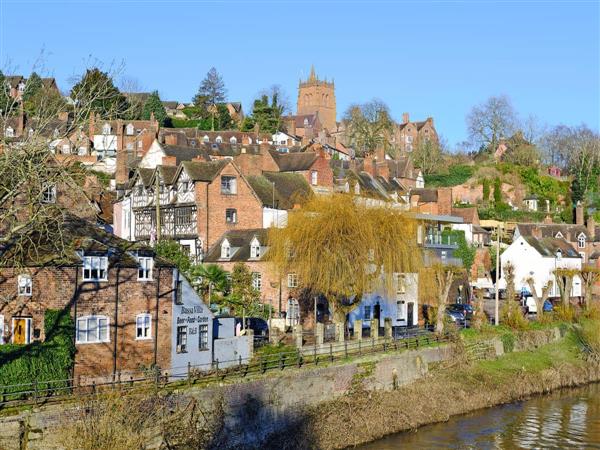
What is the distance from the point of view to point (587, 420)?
40938mm

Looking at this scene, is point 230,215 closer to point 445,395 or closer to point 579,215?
point 445,395

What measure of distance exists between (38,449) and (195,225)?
34660 mm

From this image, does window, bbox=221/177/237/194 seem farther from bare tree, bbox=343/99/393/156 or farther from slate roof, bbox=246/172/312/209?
bare tree, bbox=343/99/393/156

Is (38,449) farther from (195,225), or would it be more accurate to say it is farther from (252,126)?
(252,126)

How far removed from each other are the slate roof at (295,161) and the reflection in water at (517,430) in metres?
29.7

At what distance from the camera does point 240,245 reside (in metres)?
56.2

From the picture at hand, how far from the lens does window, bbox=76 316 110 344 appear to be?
32.7m

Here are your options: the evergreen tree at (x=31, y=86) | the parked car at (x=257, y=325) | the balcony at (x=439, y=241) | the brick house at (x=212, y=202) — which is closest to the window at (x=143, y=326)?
the evergreen tree at (x=31, y=86)

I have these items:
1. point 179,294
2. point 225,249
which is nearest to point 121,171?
point 225,249

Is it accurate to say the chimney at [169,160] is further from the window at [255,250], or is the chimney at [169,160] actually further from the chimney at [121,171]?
the window at [255,250]

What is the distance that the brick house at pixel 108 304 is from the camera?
3191cm

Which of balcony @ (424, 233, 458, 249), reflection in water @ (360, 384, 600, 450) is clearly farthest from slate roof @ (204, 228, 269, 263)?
reflection in water @ (360, 384, 600, 450)

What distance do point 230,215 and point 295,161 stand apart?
1218 centimetres

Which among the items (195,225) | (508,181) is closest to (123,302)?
(195,225)
